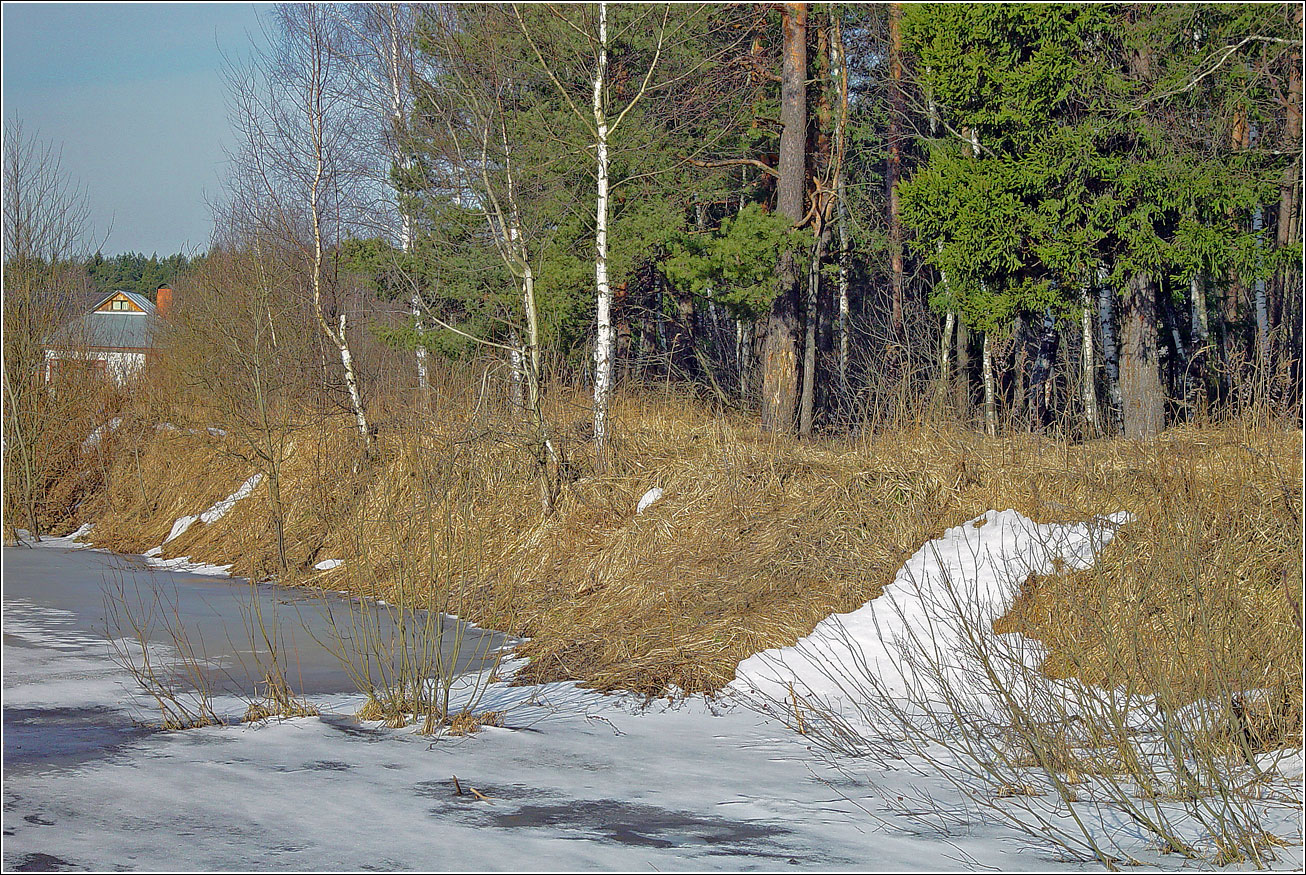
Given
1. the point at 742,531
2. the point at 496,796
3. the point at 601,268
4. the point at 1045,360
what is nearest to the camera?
the point at 496,796

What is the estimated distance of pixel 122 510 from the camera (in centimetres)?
1805

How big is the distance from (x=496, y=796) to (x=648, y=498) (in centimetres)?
643

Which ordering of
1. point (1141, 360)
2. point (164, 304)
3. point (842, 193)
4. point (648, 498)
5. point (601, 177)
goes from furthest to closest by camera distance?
point (164, 304) < point (842, 193) < point (1141, 360) < point (601, 177) < point (648, 498)

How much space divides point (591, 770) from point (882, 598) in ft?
11.5

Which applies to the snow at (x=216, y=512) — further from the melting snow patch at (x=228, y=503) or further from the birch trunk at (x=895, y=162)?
the birch trunk at (x=895, y=162)

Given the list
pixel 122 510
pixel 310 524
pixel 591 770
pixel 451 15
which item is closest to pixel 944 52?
pixel 451 15

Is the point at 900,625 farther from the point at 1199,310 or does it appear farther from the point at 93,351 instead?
the point at 93,351

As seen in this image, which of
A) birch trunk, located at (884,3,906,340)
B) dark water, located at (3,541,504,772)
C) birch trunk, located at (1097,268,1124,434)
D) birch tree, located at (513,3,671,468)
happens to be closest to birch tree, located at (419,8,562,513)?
birch tree, located at (513,3,671,468)

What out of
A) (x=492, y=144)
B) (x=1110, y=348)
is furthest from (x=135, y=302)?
(x=1110, y=348)

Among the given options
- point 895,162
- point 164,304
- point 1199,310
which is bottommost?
point 1199,310

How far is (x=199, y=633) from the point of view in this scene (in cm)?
930

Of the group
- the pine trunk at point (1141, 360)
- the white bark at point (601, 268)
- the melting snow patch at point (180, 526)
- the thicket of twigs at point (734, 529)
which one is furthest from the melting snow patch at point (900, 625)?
the melting snow patch at point (180, 526)

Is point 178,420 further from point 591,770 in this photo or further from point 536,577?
point 591,770

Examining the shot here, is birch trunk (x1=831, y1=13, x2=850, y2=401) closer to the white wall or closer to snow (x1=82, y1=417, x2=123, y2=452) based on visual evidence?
snow (x1=82, y1=417, x2=123, y2=452)
